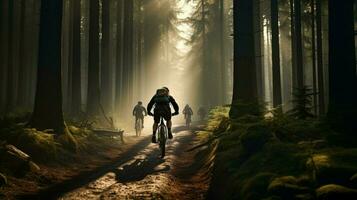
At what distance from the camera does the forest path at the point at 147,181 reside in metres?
8.44

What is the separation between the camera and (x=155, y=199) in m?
8.02

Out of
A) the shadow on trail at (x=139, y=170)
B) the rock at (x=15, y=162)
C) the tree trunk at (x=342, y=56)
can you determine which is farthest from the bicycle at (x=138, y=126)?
the tree trunk at (x=342, y=56)

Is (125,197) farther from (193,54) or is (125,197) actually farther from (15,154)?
(193,54)

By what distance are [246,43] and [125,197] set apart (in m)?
7.48

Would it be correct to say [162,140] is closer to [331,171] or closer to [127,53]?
[331,171]

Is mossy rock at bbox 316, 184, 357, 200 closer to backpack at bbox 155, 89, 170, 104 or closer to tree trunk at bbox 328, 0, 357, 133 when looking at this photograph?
tree trunk at bbox 328, 0, 357, 133

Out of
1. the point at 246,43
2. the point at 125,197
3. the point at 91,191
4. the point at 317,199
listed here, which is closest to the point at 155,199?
the point at 125,197

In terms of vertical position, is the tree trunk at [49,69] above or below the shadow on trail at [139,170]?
above

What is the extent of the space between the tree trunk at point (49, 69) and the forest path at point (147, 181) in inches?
102

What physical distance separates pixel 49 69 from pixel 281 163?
9.04m

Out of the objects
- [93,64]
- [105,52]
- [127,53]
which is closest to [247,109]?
[93,64]

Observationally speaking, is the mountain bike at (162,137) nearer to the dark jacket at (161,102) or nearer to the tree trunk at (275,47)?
the dark jacket at (161,102)

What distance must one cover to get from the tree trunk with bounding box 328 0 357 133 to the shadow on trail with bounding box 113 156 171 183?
14.9 feet

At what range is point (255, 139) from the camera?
8570 millimetres
